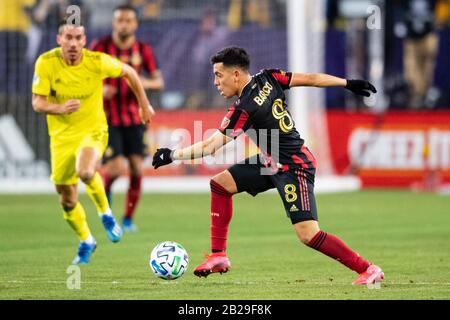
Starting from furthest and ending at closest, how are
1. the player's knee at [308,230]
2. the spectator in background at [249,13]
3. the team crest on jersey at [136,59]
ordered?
the spectator in background at [249,13] → the team crest on jersey at [136,59] → the player's knee at [308,230]

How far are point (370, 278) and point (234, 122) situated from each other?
62.1 inches

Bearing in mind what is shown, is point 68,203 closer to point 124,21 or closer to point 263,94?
point 263,94

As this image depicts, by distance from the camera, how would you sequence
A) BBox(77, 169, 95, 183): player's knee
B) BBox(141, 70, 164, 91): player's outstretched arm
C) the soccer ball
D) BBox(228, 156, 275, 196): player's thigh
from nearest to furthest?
the soccer ball → BBox(228, 156, 275, 196): player's thigh → BBox(77, 169, 95, 183): player's knee → BBox(141, 70, 164, 91): player's outstretched arm

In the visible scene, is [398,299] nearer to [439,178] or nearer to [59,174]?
[59,174]

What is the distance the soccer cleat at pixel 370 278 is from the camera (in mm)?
8555

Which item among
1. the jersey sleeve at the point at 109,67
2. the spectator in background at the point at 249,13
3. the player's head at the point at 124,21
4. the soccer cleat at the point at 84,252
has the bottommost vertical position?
the soccer cleat at the point at 84,252

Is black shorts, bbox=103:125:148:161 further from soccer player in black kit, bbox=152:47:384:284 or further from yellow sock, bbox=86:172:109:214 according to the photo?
soccer player in black kit, bbox=152:47:384:284

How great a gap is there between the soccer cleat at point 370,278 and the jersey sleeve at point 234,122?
1446mm

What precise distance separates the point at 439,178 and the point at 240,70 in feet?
39.5

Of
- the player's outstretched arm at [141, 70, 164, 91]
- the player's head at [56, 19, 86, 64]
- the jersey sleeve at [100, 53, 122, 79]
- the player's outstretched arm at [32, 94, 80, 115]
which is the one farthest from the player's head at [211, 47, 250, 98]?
the player's outstretched arm at [141, 70, 164, 91]

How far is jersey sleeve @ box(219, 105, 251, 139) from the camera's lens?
8.54 meters

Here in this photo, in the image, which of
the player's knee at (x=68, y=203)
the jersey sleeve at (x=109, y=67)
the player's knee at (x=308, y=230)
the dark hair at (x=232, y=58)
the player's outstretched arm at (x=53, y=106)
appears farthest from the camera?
the jersey sleeve at (x=109, y=67)

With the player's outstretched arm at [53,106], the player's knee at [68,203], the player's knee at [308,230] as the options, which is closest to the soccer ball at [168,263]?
the player's knee at [308,230]

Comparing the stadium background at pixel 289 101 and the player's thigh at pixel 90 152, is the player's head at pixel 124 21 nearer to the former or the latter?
the stadium background at pixel 289 101
